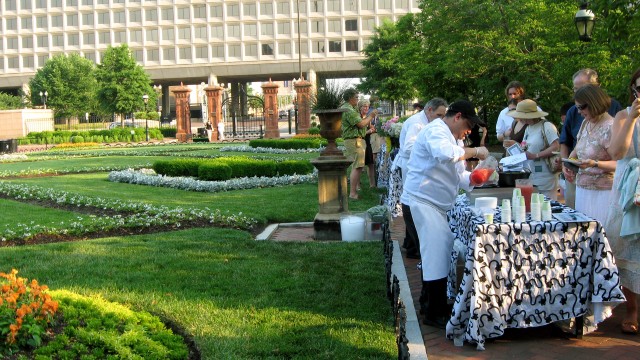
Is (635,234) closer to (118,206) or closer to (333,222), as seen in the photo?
(333,222)

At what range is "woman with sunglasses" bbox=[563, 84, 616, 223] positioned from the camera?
566 centimetres

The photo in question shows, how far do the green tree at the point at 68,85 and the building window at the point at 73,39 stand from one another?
38.0ft

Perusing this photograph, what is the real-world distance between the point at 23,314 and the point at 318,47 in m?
73.7

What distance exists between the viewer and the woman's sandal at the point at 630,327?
5266 millimetres

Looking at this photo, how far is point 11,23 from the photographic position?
82625mm

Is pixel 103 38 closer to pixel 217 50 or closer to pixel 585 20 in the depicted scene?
pixel 217 50

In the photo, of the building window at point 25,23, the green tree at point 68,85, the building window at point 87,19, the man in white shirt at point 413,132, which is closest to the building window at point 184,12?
the building window at point 87,19

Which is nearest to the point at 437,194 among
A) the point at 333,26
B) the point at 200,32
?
the point at 333,26

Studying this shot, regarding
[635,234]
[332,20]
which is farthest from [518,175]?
[332,20]

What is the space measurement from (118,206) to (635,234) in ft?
28.8

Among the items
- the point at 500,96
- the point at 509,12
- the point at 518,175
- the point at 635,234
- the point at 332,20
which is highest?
the point at 332,20

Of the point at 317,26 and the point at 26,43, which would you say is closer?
the point at 317,26

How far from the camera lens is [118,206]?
12.0 metres

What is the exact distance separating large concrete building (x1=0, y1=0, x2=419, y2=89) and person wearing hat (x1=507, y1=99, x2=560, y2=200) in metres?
67.0
